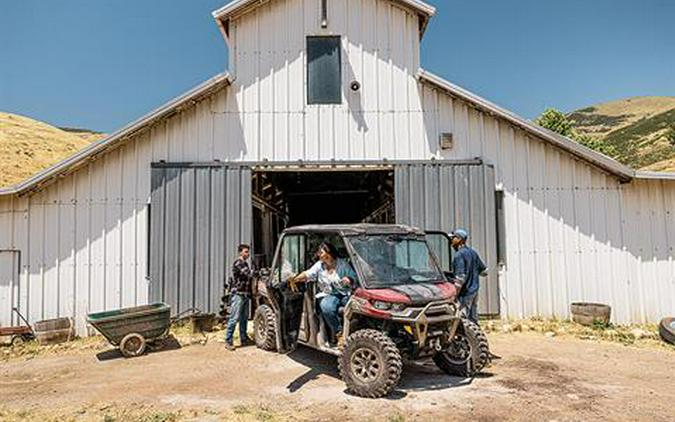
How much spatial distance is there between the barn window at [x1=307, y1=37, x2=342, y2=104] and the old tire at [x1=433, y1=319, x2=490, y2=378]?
23.4 ft

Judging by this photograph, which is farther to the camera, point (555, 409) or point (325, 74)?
point (325, 74)

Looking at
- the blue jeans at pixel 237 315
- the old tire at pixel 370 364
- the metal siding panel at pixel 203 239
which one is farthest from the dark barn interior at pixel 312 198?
the old tire at pixel 370 364

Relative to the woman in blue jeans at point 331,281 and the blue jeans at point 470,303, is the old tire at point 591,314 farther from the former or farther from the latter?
the woman in blue jeans at point 331,281

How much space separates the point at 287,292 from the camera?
774 centimetres

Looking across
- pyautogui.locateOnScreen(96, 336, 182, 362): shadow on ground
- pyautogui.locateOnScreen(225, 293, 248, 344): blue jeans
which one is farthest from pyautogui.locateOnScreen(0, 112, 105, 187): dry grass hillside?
pyautogui.locateOnScreen(225, 293, 248, 344): blue jeans

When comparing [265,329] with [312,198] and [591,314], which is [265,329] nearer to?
[591,314]

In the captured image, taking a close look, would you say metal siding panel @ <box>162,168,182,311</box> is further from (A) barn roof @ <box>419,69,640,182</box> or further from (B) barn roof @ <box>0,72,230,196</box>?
(A) barn roof @ <box>419,69,640,182</box>

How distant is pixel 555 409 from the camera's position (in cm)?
571

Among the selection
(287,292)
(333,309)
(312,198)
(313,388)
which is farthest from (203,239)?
(312,198)

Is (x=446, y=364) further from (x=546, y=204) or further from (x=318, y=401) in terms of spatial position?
(x=546, y=204)

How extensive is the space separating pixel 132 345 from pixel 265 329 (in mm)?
2550

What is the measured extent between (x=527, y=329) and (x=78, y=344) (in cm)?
1015

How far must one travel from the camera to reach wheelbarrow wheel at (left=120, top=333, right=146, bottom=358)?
349 inches

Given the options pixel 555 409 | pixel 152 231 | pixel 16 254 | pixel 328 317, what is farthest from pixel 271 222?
pixel 555 409
